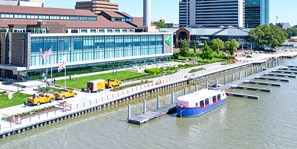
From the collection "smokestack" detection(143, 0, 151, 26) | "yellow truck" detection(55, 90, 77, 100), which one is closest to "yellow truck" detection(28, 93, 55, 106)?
"yellow truck" detection(55, 90, 77, 100)

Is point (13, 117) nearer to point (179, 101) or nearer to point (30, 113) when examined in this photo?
point (30, 113)

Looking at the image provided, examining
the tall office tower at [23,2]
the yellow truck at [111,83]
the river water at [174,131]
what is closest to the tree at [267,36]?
the tall office tower at [23,2]

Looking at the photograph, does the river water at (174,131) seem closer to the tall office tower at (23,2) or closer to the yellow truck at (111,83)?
the yellow truck at (111,83)

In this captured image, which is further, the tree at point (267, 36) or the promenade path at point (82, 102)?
the tree at point (267, 36)

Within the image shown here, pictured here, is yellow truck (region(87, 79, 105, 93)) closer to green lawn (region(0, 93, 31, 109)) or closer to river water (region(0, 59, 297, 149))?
river water (region(0, 59, 297, 149))

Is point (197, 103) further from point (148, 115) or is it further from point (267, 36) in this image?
point (267, 36)

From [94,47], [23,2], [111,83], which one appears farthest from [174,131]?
[23,2]
